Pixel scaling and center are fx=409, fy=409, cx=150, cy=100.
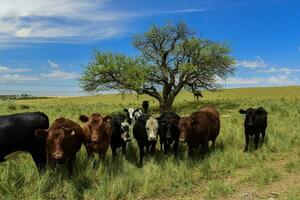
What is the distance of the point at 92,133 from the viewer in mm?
9055

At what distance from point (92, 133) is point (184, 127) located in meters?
2.51

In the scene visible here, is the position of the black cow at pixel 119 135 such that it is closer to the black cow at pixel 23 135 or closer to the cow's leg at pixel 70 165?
the cow's leg at pixel 70 165

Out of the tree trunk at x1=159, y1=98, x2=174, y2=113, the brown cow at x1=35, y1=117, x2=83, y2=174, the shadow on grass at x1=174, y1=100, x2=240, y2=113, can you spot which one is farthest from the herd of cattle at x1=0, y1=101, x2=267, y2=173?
the tree trunk at x1=159, y1=98, x2=174, y2=113

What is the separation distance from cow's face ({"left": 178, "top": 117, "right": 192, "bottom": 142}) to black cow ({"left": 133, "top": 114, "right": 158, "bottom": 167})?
0.63m

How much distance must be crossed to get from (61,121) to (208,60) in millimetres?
24189

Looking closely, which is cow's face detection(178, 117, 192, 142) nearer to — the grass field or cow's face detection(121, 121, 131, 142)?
the grass field

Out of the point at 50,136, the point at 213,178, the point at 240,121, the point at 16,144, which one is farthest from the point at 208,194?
the point at 240,121

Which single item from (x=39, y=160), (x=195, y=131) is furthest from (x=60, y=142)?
(x=195, y=131)

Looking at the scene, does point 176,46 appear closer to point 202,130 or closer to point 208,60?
point 208,60

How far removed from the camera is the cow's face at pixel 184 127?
10.2 m

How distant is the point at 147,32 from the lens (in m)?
32.5

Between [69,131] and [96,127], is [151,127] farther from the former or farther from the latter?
[69,131]

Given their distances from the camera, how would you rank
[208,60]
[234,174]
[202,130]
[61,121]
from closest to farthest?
[61,121]
[234,174]
[202,130]
[208,60]

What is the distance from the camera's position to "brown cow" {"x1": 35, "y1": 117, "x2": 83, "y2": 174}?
7883mm
